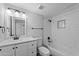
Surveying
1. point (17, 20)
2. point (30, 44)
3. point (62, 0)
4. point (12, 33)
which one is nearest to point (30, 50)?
point (30, 44)

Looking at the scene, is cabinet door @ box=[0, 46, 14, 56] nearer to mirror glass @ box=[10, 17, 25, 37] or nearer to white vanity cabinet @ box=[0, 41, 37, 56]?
white vanity cabinet @ box=[0, 41, 37, 56]

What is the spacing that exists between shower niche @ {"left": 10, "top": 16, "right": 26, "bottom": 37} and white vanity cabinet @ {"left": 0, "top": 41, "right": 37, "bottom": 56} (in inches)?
22.1

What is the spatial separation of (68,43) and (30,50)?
61.2 inches

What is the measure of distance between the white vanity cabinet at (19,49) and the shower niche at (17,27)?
56cm

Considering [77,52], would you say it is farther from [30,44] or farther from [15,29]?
[15,29]

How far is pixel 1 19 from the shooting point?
4.09ft

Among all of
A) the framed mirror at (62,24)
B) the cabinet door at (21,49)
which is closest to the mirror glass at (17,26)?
the cabinet door at (21,49)

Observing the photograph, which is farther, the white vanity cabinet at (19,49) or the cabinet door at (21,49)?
the cabinet door at (21,49)

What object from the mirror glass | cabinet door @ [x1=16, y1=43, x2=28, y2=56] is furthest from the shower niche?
cabinet door @ [x1=16, y1=43, x2=28, y2=56]

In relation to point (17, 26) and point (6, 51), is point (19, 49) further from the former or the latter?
point (17, 26)

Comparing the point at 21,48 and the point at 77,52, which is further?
the point at 77,52

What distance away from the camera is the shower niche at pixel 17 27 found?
1.50m

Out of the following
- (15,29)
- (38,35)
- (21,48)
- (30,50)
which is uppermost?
(15,29)

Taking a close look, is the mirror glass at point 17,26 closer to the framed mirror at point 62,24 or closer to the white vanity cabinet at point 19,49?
the white vanity cabinet at point 19,49
